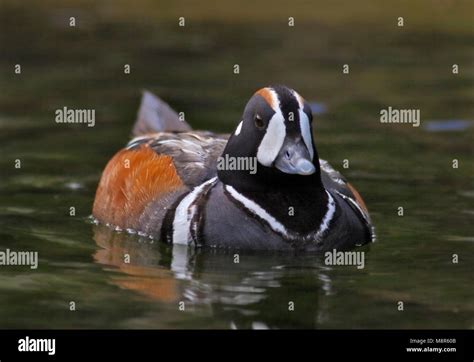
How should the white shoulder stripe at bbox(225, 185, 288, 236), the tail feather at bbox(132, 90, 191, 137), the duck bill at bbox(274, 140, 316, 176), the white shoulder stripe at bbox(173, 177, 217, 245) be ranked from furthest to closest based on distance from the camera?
the tail feather at bbox(132, 90, 191, 137), the white shoulder stripe at bbox(173, 177, 217, 245), the white shoulder stripe at bbox(225, 185, 288, 236), the duck bill at bbox(274, 140, 316, 176)

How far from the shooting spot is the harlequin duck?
44.9 ft

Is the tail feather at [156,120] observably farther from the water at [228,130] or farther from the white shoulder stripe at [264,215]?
the white shoulder stripe at [264,215]

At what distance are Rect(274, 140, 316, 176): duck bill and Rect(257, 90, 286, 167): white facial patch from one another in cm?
6

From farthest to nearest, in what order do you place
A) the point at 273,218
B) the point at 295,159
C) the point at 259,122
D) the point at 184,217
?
the point at 184,217 → the point at 273,218 → the point at 259,122 → the point at 295,159

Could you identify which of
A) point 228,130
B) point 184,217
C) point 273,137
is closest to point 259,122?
point 273,137

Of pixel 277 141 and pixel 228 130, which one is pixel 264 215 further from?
pixel 228 130

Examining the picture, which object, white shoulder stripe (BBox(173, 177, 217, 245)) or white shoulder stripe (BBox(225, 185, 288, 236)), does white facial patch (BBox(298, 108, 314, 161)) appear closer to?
white shoulder stripe (BBox(225, 185, 288, 236))

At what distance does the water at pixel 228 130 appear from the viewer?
1265 cm

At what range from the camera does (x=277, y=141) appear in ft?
44.8

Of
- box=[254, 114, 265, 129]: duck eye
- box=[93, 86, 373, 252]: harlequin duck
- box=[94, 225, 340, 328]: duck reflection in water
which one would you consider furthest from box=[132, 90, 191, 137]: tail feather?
box=[254, 114, 265, 129]: duck eye

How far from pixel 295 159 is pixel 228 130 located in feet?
18.7
